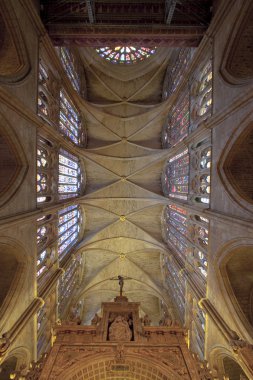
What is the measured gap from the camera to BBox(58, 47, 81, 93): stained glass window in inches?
515

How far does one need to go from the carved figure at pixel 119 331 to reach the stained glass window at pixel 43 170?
582 cm

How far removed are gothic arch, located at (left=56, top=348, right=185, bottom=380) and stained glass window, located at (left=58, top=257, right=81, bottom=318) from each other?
335 inches

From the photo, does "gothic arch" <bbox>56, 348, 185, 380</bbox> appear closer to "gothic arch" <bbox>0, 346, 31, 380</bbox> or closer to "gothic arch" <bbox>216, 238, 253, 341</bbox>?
"gothic arch" <bbox>216, 238, 253, 341</bbox>

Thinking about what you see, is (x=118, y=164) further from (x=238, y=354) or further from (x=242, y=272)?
(x=238, y=354)

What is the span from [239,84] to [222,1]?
3.28 metres

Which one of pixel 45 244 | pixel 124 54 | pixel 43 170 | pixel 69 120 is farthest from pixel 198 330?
pixel 124 54

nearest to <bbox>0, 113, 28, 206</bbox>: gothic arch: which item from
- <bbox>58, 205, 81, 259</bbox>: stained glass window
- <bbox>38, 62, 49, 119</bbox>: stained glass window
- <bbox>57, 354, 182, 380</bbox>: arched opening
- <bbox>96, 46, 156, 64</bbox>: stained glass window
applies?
<bbox>38, 62, 49, 119</bbox>: stained glass window

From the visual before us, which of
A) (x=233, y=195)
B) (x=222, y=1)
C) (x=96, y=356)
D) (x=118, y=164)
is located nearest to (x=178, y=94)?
(x=222, y=1)

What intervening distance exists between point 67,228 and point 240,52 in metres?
12.0

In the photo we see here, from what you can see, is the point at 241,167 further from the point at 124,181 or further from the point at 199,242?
the point at 124,181

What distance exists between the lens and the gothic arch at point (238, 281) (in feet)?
24.2

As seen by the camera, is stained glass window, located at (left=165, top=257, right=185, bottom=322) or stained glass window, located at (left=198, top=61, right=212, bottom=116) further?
stained glass window, located at (left=165, top=257, right=185, bottom=322)

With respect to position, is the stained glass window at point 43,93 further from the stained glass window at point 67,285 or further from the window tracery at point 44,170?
the stained glass window at point 67,285

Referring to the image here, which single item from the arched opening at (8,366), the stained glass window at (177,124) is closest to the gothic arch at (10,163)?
the arched opening at (8,366)
